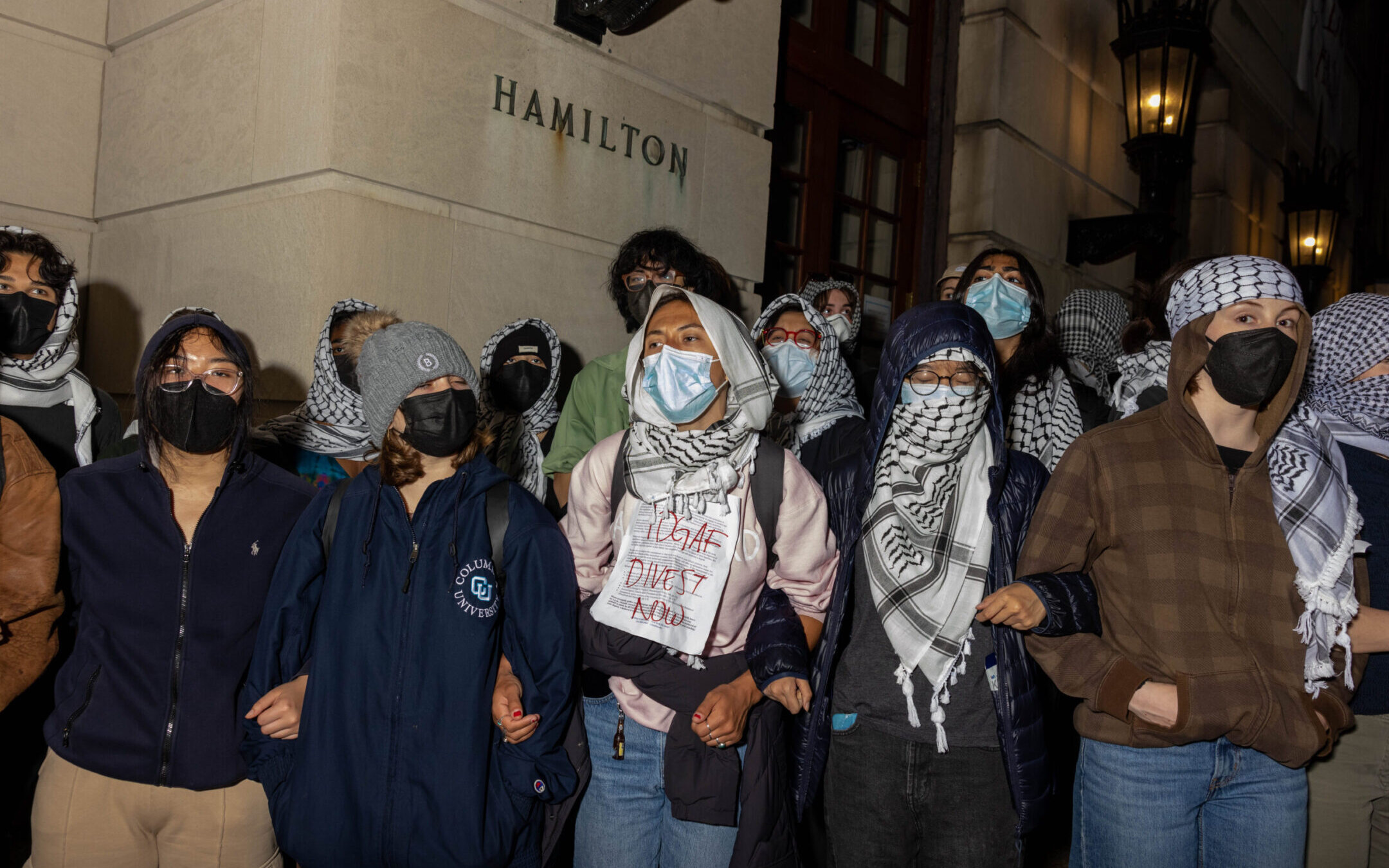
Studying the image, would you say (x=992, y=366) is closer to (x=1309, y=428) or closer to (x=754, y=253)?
(x=1309, y=428)

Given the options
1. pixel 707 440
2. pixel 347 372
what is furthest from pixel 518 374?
pixel 707 440

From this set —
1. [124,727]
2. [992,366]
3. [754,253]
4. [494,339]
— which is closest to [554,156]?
[494,339]

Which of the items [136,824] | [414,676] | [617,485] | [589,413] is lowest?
[136,824]

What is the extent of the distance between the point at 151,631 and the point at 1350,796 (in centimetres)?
319

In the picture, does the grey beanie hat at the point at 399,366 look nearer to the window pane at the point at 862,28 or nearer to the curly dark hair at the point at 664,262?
the curly dark hair at the point at 664,262

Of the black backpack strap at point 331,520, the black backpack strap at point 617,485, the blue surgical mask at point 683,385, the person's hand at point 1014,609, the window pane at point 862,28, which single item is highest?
the window pane at point 862,28

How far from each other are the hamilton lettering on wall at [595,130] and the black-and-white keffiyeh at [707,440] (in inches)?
89.9

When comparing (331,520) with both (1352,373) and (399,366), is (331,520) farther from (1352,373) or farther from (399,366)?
(1352,373)

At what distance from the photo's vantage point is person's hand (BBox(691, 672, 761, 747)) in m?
2.21

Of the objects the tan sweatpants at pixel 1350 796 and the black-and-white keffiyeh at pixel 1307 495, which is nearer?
the black-and-white keffiyeh at pixel 1307 495

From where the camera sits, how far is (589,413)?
12.4 ft

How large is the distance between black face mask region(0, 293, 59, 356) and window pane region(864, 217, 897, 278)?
17.6 feet

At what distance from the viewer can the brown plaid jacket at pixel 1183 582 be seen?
2.22 metres

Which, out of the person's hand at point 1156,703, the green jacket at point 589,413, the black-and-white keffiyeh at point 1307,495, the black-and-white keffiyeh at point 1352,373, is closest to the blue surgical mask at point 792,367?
the green jacket at point 589,413
